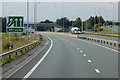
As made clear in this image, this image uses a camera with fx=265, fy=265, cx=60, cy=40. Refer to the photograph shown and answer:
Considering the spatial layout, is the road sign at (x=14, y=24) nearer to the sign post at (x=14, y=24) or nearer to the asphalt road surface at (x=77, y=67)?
the sign post at (x=14, y=24)

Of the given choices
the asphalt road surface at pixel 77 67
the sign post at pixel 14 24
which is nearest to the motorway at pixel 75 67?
the asphalt road surface at pixel 77 67

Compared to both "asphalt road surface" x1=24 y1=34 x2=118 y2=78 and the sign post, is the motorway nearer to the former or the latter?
"asphalt road surface" x1=24 y1=34 x2=118 y2=78

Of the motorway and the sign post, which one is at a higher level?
the sign post

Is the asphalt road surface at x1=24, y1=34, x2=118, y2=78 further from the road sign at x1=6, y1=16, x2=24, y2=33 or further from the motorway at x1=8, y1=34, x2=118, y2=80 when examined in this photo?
the road sign at x1=6, y1=16, x2=24, y2=33

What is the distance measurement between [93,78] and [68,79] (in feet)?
3.65

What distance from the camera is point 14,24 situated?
87.1 feet

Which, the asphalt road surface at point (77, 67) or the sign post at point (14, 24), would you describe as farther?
the sign post at point (14, 24)

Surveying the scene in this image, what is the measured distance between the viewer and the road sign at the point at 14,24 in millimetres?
26095

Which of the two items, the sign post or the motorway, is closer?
the motorway

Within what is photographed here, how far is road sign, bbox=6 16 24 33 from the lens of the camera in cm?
2610

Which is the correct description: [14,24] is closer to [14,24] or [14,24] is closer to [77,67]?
[14,24]

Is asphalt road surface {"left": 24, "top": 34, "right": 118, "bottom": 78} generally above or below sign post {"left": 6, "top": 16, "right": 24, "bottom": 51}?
below

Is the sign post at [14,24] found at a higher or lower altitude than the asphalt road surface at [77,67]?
higher

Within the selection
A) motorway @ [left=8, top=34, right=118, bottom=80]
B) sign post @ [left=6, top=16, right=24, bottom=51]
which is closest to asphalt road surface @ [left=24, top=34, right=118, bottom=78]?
motorway @ [left=8, top=34, right=118, bottom=80]
